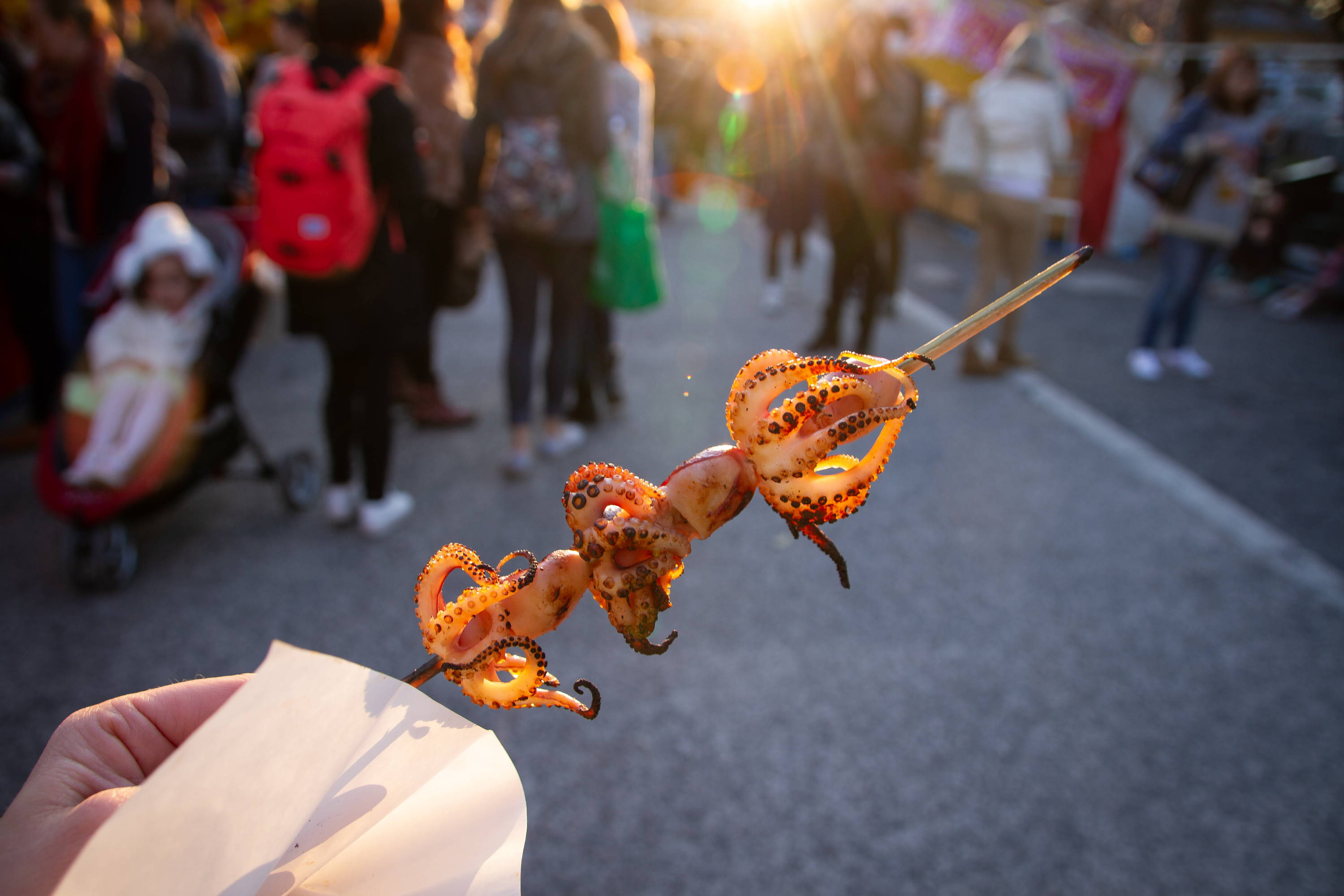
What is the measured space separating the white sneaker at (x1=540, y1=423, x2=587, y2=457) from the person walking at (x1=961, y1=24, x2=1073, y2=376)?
318cm

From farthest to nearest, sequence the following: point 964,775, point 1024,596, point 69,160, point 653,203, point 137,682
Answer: point 653,203
point 69,160
point 1024,596
point 137,682
point 964,775

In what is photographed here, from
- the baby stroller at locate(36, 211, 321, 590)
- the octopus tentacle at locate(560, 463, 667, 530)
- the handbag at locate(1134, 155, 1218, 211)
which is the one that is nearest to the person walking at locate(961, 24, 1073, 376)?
the handbag at locate(1134, 155, 1218, 211)

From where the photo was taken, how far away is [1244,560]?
3889mm

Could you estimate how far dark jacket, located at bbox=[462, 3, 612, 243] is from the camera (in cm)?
378

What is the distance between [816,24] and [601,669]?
8225mm

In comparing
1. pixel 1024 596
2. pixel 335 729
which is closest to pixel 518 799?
pixel 335 729

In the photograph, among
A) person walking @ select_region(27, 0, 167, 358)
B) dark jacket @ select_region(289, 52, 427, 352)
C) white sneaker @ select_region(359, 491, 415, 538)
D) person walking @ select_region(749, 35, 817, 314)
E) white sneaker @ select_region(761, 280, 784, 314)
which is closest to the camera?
dark jacket @ select_region(289, 52, 427, 352)

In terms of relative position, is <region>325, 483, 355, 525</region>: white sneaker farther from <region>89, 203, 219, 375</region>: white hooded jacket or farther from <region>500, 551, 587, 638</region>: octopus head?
<region>500, 551, 587, 638</region>: octopus head

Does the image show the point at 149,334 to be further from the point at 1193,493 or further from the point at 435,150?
the point at 1193,493

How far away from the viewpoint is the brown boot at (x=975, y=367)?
632 cm

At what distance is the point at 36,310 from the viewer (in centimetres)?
468

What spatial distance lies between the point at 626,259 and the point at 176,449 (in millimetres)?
2354

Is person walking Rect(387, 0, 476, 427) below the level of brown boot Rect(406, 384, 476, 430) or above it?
above

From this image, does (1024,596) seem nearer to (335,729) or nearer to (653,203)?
(335,729)
